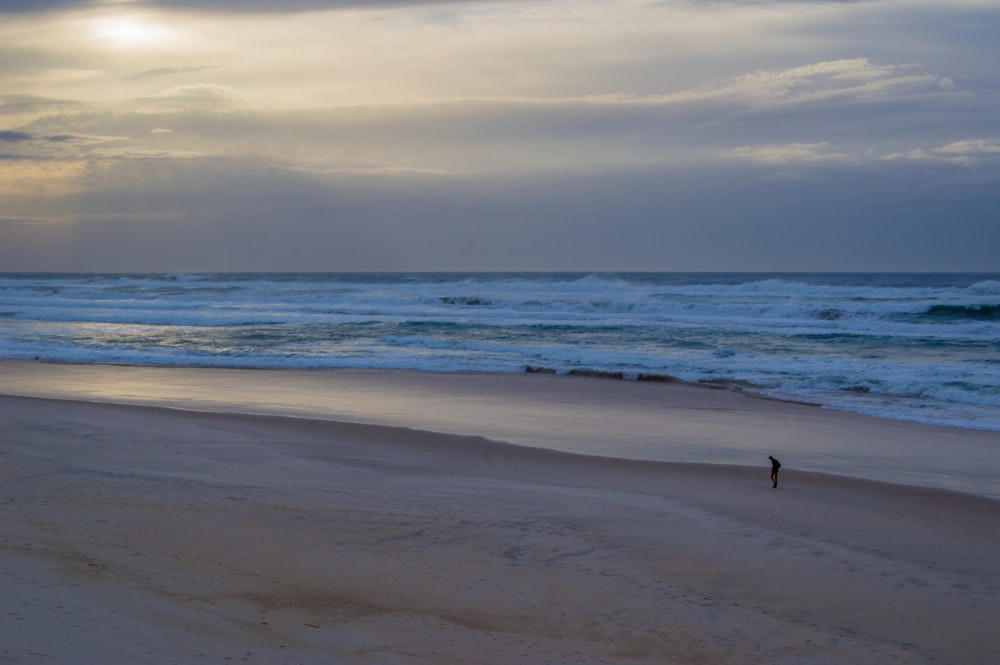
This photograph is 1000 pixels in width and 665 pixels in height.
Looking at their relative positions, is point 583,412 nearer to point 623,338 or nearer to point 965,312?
point 623,338

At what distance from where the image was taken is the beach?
4.39 m

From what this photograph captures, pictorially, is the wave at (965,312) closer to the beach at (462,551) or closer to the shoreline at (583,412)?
the shoreline at (583,412)

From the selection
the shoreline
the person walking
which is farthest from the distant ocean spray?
the person walking

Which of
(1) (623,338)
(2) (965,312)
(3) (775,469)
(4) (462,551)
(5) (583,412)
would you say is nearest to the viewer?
(4) (462,551)

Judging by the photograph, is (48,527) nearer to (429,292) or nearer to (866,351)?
(866,351)

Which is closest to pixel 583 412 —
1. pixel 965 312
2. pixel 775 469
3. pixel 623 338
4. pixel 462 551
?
pixel 775 469

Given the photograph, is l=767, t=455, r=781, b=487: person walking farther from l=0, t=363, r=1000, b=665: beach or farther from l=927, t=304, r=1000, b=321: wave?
l=927, t=304, r=1000, b=321: wave

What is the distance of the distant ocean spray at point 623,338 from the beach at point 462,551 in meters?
5.23

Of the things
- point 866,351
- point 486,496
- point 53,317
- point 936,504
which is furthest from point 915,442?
point 53,317

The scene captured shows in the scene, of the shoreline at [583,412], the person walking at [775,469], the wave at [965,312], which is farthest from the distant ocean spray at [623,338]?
the person walking at [775,469]

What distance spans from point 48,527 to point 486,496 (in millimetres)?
3374

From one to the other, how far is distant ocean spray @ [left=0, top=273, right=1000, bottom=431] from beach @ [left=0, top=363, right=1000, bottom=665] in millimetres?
5234

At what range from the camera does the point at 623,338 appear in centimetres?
Result: 2483

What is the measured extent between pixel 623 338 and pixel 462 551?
64.0ft
